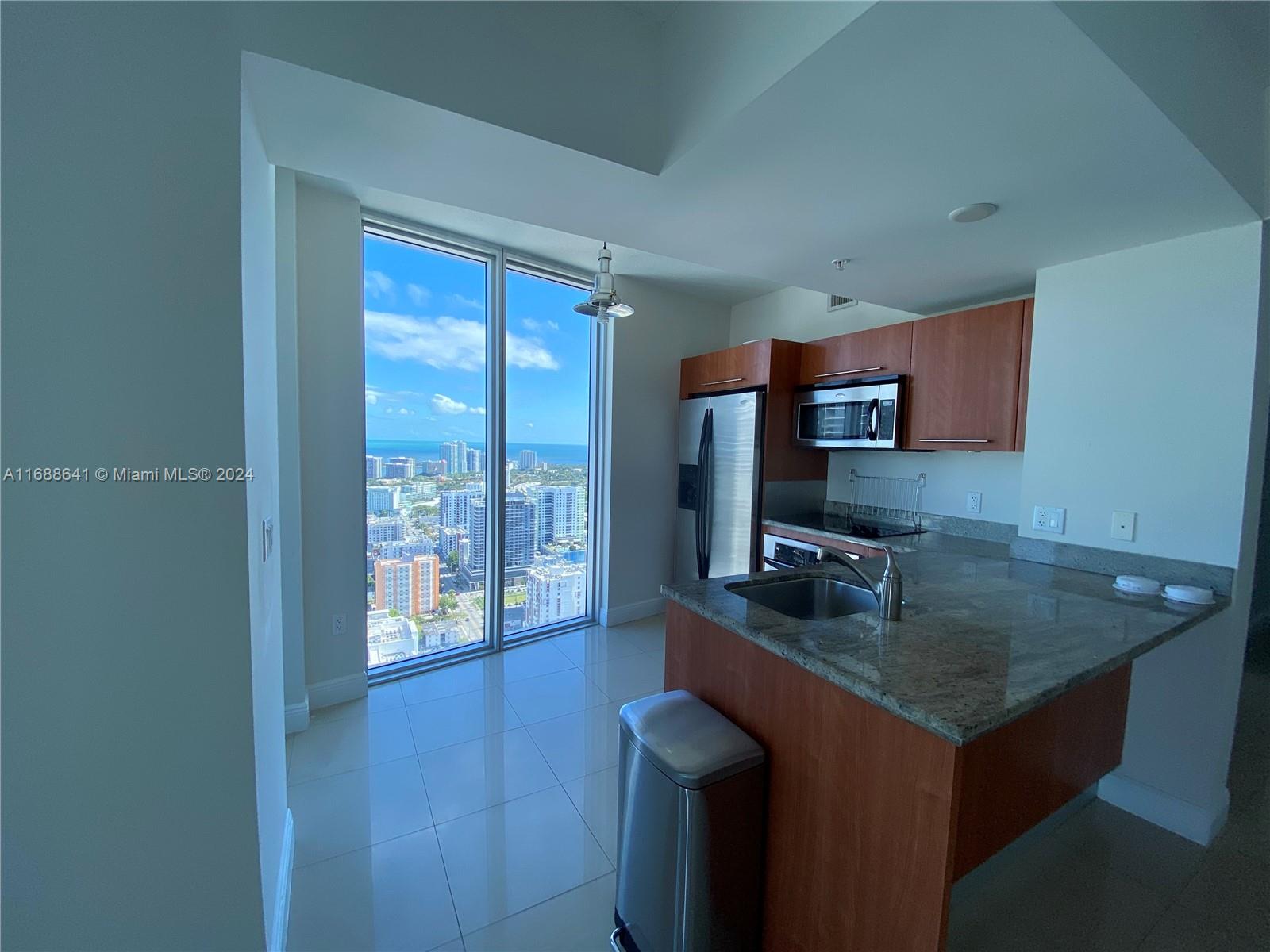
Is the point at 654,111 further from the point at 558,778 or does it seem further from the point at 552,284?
the point at 558,778

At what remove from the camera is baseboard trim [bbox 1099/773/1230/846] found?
66.9 inches

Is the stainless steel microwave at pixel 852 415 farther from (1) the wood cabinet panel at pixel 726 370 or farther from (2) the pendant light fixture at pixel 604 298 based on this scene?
(2) the pendant light fixture at pixel 604 298

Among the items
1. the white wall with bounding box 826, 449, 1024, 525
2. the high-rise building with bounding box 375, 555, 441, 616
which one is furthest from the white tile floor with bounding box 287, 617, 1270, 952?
the white wall with bounding box 826, 449, 1024, 525

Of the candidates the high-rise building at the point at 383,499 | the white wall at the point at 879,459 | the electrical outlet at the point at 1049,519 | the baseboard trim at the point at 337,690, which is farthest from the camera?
the high-rise building at the point at 383,499

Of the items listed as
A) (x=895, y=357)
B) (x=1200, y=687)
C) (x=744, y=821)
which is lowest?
(x=744, y=821)

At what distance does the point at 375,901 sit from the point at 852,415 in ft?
10.2

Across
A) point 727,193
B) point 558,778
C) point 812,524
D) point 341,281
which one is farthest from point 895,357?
point 341,281

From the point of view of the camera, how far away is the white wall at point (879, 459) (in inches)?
102

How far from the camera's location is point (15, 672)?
85 centimetres

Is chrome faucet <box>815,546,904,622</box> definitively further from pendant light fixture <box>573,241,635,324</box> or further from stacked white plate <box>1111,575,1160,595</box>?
pendant light fixture <box>573,241,635,324</box>

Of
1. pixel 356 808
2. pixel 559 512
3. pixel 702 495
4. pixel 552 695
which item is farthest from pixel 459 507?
pixel 702 495

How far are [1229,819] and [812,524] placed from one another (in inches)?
78.2

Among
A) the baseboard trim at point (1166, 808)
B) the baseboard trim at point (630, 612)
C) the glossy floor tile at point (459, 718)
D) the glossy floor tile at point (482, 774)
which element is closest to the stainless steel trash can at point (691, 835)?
the glossy floor tile at point (482, 774)

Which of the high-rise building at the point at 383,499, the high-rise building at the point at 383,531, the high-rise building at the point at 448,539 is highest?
the high-rise building at the point at 383,499
